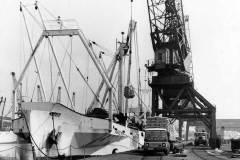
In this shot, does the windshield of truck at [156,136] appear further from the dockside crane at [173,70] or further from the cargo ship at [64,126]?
the dockside crane at [173,70]

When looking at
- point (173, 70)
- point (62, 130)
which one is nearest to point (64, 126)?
point (62, 130)

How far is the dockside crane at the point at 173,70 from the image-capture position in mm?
60000

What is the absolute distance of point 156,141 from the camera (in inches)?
1398

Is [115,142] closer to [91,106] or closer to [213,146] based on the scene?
[91,106]

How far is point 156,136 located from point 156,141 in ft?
1.74

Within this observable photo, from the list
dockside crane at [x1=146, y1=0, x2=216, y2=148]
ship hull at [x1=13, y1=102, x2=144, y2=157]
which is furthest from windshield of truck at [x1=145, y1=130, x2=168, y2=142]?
dockside crane at [x1=146, y1=0, x2=216, y2=148]

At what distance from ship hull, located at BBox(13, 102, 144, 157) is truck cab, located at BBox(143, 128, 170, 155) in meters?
3.08

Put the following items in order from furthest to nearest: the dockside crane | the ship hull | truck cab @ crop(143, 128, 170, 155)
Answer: the dockside crane → truck cab @ crop(143, 128, 170, 155) → the ship hull

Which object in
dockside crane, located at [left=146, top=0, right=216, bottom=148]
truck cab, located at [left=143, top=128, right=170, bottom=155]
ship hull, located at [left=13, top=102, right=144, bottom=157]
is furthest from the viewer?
dockside crane, located at [left=146, top=0, right=216, bottom=148]

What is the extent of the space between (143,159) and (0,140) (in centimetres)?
1271

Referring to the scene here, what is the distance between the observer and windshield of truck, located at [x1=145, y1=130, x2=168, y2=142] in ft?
117

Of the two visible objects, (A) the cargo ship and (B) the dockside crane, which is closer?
(A) the cargo ship

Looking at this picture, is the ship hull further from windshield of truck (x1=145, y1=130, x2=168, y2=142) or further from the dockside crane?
the dockside crane

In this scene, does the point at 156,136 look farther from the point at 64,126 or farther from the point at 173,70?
the point at 173,70
